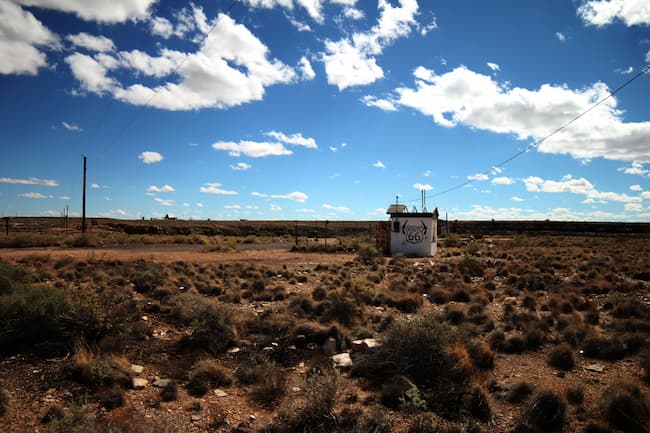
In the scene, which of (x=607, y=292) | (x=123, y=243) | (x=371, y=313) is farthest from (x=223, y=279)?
(x=123, y=243)

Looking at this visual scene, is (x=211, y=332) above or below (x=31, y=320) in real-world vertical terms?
below

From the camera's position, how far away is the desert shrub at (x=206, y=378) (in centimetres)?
698

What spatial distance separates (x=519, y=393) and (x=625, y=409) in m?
1.43

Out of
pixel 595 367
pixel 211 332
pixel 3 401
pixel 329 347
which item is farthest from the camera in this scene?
pixel 211 332

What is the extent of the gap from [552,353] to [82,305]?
33.6 feet

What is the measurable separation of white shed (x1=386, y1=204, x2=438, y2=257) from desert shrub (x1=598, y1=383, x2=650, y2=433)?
27815 mm

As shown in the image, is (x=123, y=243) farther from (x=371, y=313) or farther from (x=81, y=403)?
(x=81, y=403)

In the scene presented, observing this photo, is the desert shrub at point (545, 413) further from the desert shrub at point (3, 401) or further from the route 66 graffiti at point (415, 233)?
the route 66 graffiti at point (415, 233)

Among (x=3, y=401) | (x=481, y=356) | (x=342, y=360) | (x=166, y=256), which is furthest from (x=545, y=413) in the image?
(x=166, y=256)

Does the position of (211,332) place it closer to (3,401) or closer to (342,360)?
(342,360)

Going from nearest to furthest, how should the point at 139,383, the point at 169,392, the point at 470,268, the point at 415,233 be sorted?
the point at 169,392 < the point at 139,383 < the point at 470,268 < the point at 415,233

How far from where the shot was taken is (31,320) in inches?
338

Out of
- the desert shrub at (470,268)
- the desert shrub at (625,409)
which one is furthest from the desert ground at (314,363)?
the desert shrub at (470,268)

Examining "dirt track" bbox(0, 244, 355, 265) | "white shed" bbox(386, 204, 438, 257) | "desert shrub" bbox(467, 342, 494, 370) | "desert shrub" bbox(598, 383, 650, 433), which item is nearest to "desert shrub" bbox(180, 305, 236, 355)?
"desert shrub" bbox(467, 342, 494, 370)
